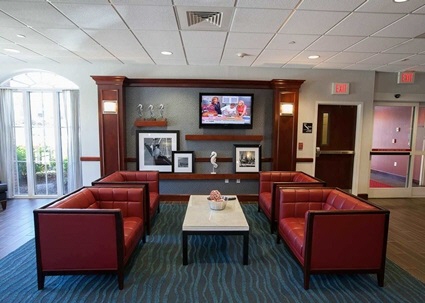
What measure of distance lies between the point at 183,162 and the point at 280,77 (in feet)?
8.92

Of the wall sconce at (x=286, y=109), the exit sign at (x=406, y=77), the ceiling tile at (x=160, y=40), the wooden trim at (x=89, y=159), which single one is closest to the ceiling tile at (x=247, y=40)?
the ceiling tile at (x=160, y=40)

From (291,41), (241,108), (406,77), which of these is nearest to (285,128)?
(241,108)

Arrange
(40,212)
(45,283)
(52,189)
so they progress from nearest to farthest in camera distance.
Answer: (40,212) < (45,283) < (52,189)

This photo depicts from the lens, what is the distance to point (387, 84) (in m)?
5.43

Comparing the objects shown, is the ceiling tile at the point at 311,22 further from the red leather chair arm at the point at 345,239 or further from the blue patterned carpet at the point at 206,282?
the blue patterned carpet at the point at 206,282

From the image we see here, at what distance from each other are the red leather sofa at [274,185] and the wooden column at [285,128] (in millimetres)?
670

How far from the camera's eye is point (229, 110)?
5098 mm

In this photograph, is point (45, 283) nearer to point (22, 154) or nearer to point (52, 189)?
point (52, 189)

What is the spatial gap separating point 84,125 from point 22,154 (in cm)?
158

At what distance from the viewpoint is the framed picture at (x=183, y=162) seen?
17.0 ft

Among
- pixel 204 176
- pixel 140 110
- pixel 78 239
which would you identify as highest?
pixel 140 110

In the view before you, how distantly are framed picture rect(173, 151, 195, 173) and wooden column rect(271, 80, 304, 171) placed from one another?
5.76 ft

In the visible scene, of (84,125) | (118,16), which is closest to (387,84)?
(118,16)

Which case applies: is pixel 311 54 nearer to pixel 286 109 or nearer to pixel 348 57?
pixel 348 57
